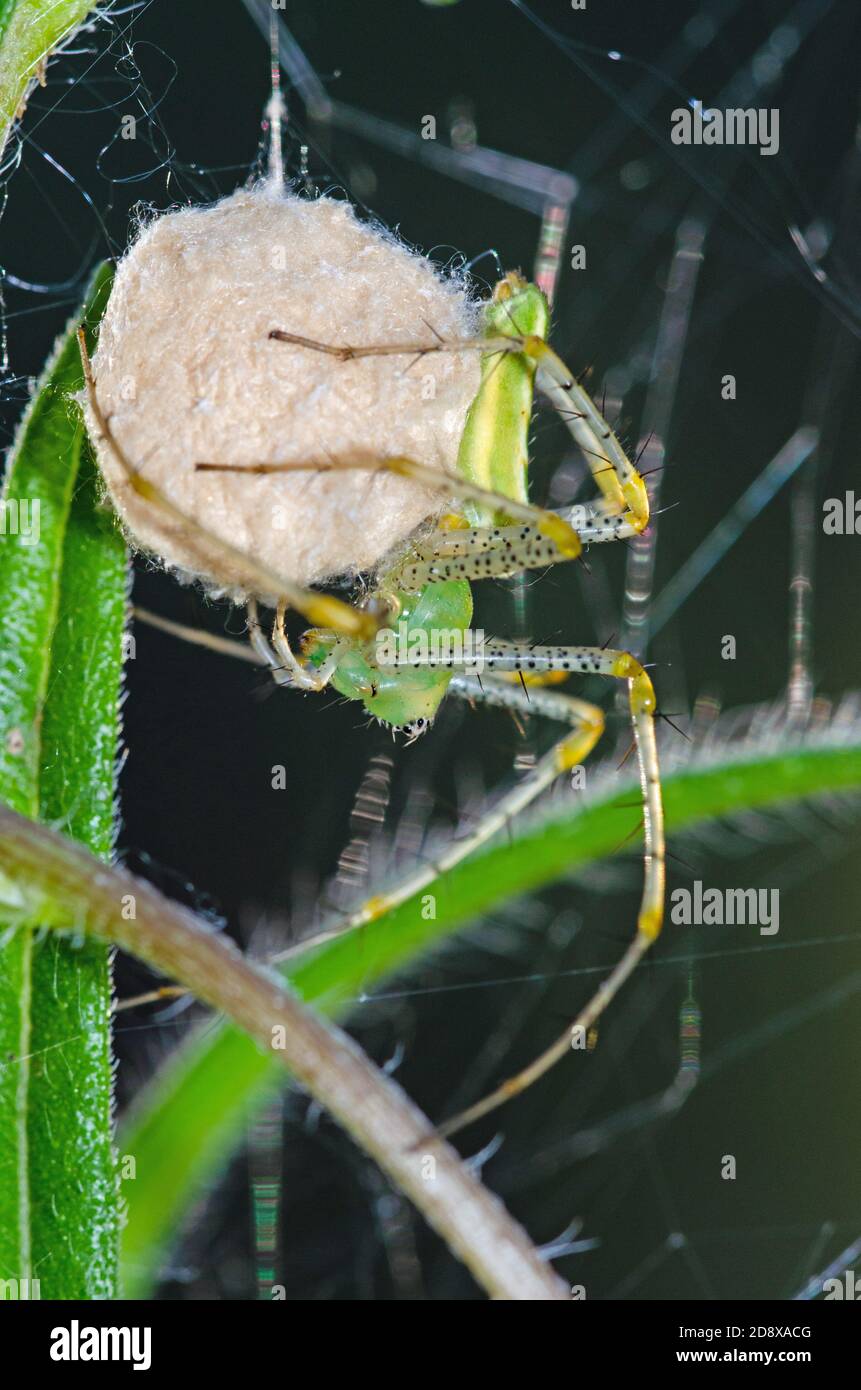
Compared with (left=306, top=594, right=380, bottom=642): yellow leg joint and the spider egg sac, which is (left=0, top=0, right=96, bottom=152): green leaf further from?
(left=306, top=594, right=380, bottom=642): yellow leg joint

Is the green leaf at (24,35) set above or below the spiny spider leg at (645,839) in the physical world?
above

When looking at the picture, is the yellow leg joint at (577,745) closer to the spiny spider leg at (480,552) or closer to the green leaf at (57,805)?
the spiny spider leg at (480,552)

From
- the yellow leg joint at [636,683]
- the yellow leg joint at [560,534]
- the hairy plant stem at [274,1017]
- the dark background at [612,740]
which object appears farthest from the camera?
the dark background at [612,740]

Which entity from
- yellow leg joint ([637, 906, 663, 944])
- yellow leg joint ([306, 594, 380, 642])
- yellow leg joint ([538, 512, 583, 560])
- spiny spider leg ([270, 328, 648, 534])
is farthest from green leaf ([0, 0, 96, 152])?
yellow leg joint ([637, 906, 663, 944])

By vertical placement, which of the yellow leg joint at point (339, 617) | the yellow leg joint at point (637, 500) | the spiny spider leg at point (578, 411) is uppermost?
the spiny spider leg at point (578, 411)

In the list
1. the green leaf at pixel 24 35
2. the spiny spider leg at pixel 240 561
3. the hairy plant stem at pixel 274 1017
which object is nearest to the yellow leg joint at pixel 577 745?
the spiny spider leg at pixel 240 561

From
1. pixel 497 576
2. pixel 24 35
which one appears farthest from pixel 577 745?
pixel 24 35
